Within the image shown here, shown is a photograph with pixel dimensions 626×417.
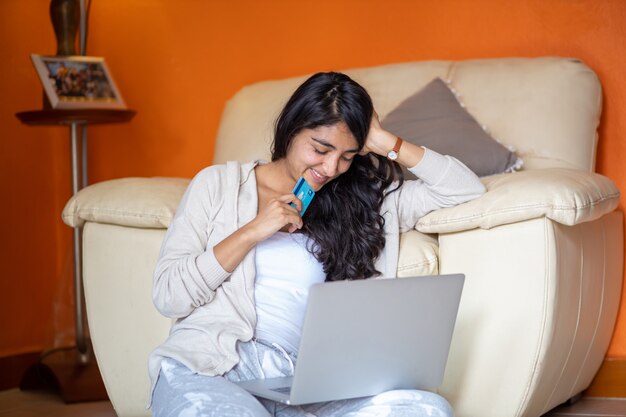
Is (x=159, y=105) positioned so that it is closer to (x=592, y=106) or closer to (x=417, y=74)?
(x=417, y=74)

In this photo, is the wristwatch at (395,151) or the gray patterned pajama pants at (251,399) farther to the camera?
the wristwatch at (395,151)

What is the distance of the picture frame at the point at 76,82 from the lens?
A: 298cm

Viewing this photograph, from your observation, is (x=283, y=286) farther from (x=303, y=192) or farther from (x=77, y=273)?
(x=77, y=273)

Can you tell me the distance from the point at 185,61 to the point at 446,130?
1.37m

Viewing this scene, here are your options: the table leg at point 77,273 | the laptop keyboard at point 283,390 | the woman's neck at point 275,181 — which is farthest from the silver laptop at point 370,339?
the table leg at point 77,273

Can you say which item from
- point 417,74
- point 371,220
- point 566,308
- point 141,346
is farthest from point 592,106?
point 141,346

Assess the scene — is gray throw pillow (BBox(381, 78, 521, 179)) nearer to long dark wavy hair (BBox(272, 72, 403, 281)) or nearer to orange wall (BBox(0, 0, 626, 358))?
long dark wavy hair (BBox(272, 72, 403, 281))

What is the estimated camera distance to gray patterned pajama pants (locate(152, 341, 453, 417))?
4.95 feet

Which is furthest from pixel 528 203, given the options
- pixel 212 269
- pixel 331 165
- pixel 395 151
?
pixel 212 269

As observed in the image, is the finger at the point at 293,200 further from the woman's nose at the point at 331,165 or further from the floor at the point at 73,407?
the floor at the point at 73,407

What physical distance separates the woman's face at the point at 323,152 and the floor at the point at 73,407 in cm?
102

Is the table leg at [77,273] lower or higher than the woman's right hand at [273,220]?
lower

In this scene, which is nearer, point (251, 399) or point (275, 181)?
point (251, 399)

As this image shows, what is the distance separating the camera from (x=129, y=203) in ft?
7.37
